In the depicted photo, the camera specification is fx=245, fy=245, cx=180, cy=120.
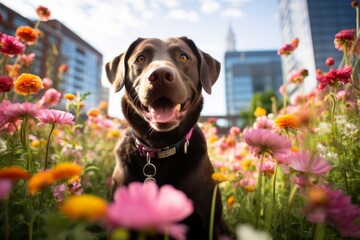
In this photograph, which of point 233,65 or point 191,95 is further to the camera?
point 233,65

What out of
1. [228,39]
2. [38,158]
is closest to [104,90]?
[38,158]

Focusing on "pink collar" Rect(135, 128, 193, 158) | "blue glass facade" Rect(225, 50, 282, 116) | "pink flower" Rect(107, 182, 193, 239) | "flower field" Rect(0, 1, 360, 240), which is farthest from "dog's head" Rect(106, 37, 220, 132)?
"blue glass facade" Rect(225, 50, 282, 116)

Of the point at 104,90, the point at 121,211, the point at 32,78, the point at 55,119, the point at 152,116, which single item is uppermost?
the point at 104,90

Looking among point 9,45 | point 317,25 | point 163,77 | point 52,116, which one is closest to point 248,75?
point 317,25

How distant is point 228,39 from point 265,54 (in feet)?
132

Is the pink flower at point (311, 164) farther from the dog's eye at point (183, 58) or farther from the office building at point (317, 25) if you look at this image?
the office building at point (317, 25)

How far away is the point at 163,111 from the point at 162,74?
1.01 feet

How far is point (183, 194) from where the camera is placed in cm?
45

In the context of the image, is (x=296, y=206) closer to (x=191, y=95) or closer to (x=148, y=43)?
(x=191, y=95)

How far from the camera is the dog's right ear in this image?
90.2 inches

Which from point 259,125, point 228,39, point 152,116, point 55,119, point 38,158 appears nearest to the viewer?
point 55,119

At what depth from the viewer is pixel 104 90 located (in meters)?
75.8

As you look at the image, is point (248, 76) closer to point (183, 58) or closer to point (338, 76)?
point (183, 58)

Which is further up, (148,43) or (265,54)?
(265,54)
